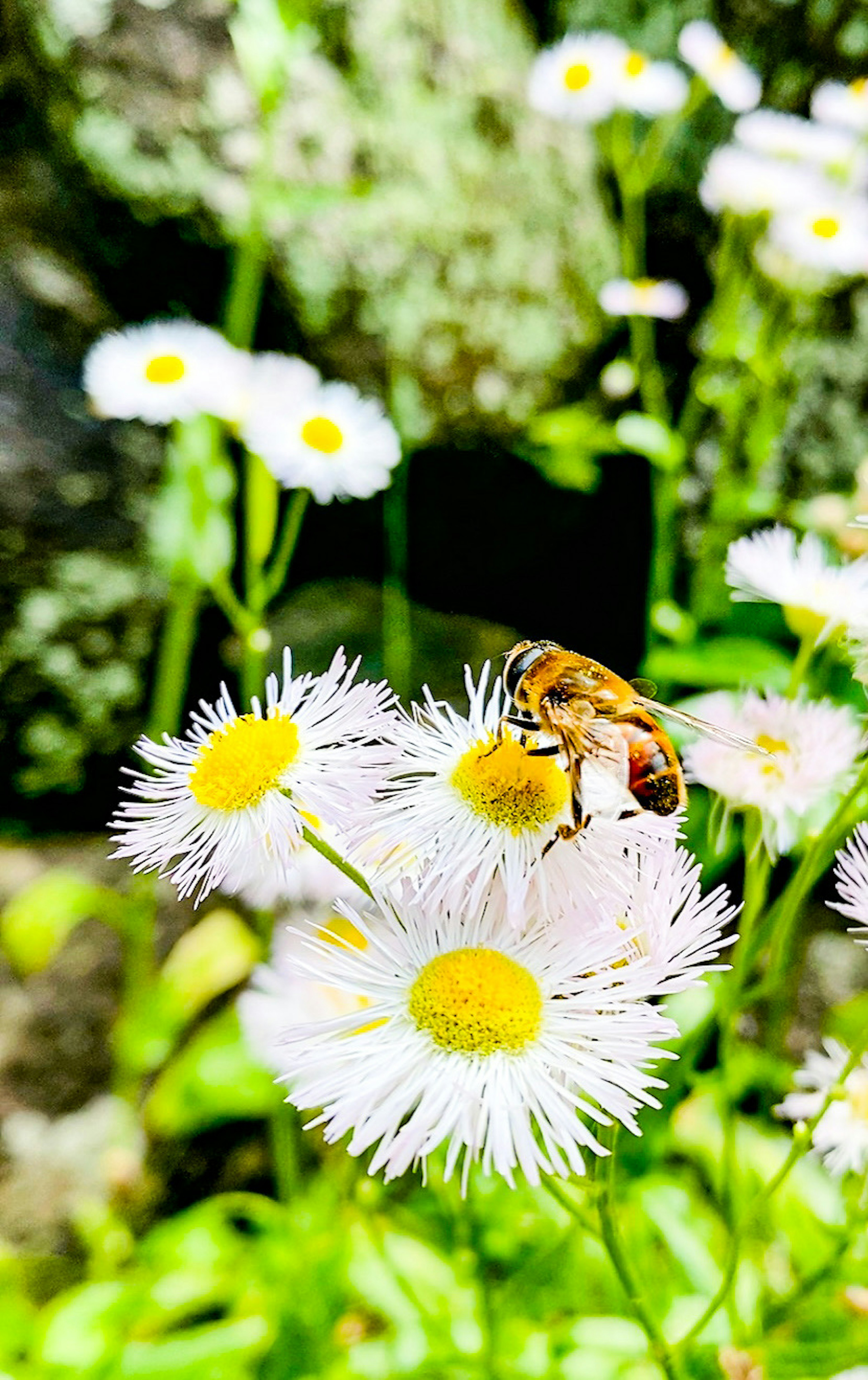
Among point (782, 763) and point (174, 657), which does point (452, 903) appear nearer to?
point (782, 763)

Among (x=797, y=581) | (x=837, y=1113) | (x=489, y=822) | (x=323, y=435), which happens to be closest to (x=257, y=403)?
(x=323, y=435)

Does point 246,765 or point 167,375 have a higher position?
point 167,375

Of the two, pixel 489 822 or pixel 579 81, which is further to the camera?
pixel 579 81

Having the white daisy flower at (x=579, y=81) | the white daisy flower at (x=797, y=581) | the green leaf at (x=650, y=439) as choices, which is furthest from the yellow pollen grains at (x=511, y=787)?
the white daisy flower at (x=579, y=81)

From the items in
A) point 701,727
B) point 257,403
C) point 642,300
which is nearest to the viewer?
point 701,727

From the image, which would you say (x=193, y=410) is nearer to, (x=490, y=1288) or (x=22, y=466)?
(x=22, y=466)

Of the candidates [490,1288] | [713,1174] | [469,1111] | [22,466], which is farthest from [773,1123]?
[22,466]

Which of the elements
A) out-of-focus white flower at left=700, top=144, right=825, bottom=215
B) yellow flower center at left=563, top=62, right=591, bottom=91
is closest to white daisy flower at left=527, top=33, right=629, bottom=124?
yellow flower center at left=563, top=62, right=591, bottom=91

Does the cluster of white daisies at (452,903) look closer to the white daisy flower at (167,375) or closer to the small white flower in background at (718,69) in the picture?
the white daisy flower at (167,375)
